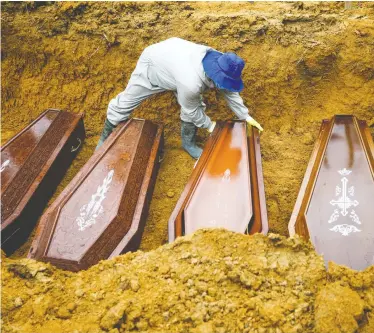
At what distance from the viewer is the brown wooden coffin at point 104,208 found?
8.34 feet

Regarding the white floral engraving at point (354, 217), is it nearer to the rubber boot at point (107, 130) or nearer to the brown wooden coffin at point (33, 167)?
the rubber boot at point (107, 130)

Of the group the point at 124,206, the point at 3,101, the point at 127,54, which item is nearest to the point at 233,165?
the point at 124,206

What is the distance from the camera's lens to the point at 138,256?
2.28 m

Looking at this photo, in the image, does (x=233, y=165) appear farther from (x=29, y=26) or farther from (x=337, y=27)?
(x=29, y=26)

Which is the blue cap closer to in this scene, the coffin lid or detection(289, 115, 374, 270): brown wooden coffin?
detection(289, 115, 374, 270): brown wooden coffin

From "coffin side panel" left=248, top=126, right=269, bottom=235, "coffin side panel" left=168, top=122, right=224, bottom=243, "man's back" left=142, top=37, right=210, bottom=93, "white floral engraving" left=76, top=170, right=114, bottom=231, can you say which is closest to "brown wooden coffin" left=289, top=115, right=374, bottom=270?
"coffin side panel" left=248, top=126, right=269, bottom=235

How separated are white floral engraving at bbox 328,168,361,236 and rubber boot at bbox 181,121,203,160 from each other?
1.36 m

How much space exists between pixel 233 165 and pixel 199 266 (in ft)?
3.90

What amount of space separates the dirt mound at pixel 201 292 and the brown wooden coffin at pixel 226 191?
1.46 ft

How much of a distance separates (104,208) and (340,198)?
173cm

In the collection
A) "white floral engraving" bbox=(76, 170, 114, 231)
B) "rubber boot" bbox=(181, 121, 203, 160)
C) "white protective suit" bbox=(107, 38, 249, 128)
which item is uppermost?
"white protective suit" bbox=(107, 38, 249, 128)

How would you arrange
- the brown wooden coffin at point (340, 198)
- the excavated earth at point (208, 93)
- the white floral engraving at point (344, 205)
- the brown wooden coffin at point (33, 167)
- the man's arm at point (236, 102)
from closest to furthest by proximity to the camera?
the brown wooden coffin at point (340, 198)
the white floral engraving at point (344, 205)
the brown wooden coffin at point (33, 167)
the man's arm at point (236, 102)
the excavated earth at point (208, 93)

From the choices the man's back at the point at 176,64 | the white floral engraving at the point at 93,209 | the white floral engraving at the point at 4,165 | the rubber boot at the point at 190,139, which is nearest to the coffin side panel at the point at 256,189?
the rubber boot at the point at 190,139

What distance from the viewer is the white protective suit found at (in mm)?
3131
